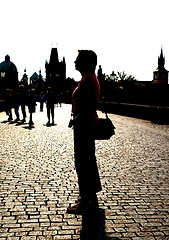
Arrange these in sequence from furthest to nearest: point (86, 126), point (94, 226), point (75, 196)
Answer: point (75, 196), point (86, 126), point (94, 226)

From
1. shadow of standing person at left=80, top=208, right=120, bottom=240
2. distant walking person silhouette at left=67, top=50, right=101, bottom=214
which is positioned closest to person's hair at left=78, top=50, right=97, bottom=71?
distant walking person silhouette at left=67, top=50, right=101, bottom=214

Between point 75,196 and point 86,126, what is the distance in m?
1.27

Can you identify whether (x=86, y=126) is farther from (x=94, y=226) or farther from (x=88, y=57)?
A: (x=94, y=226)

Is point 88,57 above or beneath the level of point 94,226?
above

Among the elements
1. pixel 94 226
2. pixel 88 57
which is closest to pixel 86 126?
pixel 88 57

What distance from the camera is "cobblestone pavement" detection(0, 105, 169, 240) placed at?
3666mm

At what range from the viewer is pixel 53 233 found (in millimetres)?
3576

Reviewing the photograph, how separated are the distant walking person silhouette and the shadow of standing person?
13 centimetres

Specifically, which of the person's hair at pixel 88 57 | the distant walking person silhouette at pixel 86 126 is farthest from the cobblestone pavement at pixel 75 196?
the person's hair at pixel 88 57

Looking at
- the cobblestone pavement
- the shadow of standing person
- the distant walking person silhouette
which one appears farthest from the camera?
the distant walking person silhouette

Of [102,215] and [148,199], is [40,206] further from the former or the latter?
[148,199]

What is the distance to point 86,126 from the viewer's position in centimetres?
431

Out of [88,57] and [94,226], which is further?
[88,57]

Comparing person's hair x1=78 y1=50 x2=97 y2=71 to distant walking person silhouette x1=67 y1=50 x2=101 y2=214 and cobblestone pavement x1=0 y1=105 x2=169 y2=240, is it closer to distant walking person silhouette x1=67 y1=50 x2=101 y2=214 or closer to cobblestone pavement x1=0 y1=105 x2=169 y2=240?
distant walking person silhouette x1=67 y1=50 x2=101 y2=214
